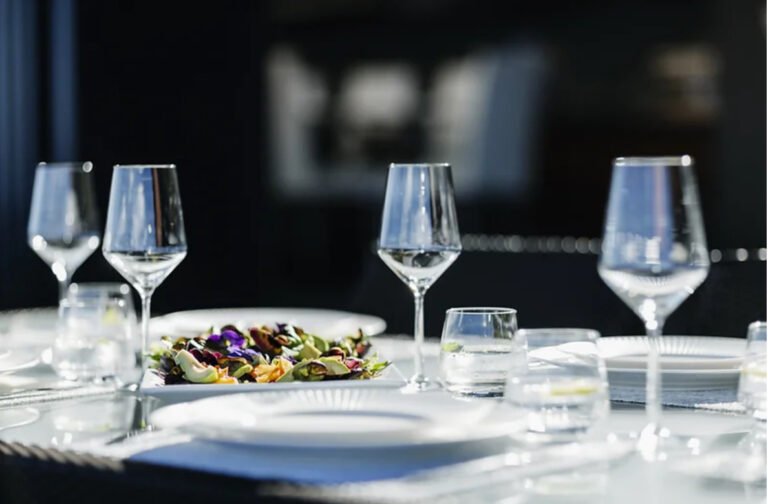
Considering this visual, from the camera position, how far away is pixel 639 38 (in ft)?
16.9

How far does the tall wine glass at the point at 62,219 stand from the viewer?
6.41 feet


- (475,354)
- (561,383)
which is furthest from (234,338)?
(561,383)

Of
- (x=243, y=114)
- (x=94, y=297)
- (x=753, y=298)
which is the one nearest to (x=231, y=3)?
(x=243, y=114)

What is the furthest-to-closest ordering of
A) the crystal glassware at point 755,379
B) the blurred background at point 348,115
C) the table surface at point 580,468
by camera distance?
the blurred background at point 348,115 < the crystal glassware at point 755,379 < the table surface at point 580,468

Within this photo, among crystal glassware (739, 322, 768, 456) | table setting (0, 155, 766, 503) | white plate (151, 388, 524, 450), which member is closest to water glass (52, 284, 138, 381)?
table setting (0, 155, 766, 503)

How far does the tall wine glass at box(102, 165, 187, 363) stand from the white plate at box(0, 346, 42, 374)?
201mm

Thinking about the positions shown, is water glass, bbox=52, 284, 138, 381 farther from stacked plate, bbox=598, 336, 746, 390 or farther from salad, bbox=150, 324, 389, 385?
stacked plate, bbox=598, 336, 746, 390

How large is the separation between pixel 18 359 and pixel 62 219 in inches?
16.8

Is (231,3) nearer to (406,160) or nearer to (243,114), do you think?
(243,114)

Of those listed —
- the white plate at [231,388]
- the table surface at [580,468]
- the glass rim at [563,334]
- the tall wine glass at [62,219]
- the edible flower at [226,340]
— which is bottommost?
the table surface at [580,468]

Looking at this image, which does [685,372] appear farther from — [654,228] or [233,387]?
[233,387]

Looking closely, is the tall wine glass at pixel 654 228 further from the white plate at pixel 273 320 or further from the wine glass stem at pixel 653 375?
the white plate at pixel 273 320

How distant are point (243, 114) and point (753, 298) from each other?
133 inches

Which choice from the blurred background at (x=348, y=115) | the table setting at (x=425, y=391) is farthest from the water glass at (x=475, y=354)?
the blurred background at (x=348, y=115)
